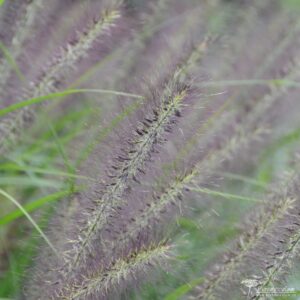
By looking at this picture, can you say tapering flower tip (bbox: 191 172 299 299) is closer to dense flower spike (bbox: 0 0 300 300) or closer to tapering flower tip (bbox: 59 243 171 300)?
dense flower spike (bbox: 0 0 300 300)

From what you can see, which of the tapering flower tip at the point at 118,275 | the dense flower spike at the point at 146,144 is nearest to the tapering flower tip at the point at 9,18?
the dense flower spike at the point at 146,144

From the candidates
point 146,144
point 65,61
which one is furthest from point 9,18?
point 146,144

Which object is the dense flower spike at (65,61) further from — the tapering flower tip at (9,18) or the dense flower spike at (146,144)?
the tapering flower tip at (9,18)

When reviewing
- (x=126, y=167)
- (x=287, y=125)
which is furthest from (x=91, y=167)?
(x=287, y=125)

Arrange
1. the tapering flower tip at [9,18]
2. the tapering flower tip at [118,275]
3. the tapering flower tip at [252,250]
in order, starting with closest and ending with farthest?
the tapering flower tip at [118,275], the tapering flower tip at [252,250], the tapering flower tip at [9,18]

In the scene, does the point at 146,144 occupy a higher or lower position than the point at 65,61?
lower

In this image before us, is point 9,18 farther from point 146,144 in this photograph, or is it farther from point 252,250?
point 252,250

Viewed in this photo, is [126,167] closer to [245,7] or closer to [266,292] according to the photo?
[266,292]
